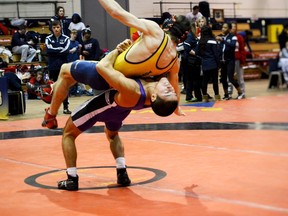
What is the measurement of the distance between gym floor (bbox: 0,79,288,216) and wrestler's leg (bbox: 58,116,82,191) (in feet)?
0.27

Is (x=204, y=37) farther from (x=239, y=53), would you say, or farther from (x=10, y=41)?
(x=10, y=41)

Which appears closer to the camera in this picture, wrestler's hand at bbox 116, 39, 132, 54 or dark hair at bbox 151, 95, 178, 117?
dark hair at bbox 151, 95, 178, 117

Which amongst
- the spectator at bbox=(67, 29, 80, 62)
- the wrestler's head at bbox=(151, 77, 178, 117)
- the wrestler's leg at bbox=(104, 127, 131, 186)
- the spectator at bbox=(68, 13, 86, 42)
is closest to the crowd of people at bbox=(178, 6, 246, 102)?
the spectator at bbox=(67, 29, 80, 62)

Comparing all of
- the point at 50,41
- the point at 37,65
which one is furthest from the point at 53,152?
the point at 37,65

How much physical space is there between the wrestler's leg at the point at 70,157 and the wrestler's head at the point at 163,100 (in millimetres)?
820

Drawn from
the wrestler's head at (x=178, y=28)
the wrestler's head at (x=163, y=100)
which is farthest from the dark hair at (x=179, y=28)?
the wrestler's head at (x=163, y=100)

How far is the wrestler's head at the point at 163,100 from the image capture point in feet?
13.7

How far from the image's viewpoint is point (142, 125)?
8656 millimetres

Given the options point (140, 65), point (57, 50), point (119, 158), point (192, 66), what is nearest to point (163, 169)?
point (119, 158)

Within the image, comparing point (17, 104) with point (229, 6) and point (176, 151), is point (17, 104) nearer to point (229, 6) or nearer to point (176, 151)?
point (176, 151)

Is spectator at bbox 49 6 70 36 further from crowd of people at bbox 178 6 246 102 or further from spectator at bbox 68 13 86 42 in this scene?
crowd of people at bbox 178 6 246 102

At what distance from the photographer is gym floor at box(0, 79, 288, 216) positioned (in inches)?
160

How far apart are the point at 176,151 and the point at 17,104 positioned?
215 inches

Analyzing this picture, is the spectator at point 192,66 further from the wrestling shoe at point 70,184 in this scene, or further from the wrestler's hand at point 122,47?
the wrestling shoe at point 70,184
